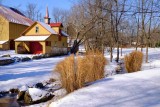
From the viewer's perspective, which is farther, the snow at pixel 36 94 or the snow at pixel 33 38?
the snow at pixel 33 38

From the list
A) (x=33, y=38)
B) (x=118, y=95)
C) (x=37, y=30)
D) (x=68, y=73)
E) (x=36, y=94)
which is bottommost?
(x=36, y=94)

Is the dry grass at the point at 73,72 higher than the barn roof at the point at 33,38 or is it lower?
lower

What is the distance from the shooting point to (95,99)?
6.82 m

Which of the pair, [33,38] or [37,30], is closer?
[33,38]

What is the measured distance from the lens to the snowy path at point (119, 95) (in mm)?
6434

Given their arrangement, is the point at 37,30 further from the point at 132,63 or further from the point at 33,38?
the point at 132,63

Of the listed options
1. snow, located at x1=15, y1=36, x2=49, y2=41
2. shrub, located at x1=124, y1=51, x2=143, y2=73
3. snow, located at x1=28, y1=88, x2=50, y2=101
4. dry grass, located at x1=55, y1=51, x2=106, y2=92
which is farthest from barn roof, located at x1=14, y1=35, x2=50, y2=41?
dry grass, located at x1=55, y1=51, x2=106, y2=92

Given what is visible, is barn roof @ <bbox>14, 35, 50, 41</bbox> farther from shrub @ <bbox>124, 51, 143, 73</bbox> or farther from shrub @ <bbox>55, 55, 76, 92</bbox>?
shrub @ <bbox>55, 55, 76, 92</bbox>

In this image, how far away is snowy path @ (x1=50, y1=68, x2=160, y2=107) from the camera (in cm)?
643

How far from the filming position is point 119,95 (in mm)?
7043

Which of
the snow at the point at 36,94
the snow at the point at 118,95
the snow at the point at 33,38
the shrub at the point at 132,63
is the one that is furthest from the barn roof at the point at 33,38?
the snow at the point at 118,95

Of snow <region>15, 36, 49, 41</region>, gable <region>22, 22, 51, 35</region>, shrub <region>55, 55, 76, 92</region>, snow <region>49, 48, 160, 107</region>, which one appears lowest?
snow <region>49, 48, 160, 107</region>

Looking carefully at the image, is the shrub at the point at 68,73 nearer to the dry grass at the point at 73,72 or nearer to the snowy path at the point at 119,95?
the dry grass at the point at 73,72

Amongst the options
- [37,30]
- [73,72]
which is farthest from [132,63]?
[37,30]
